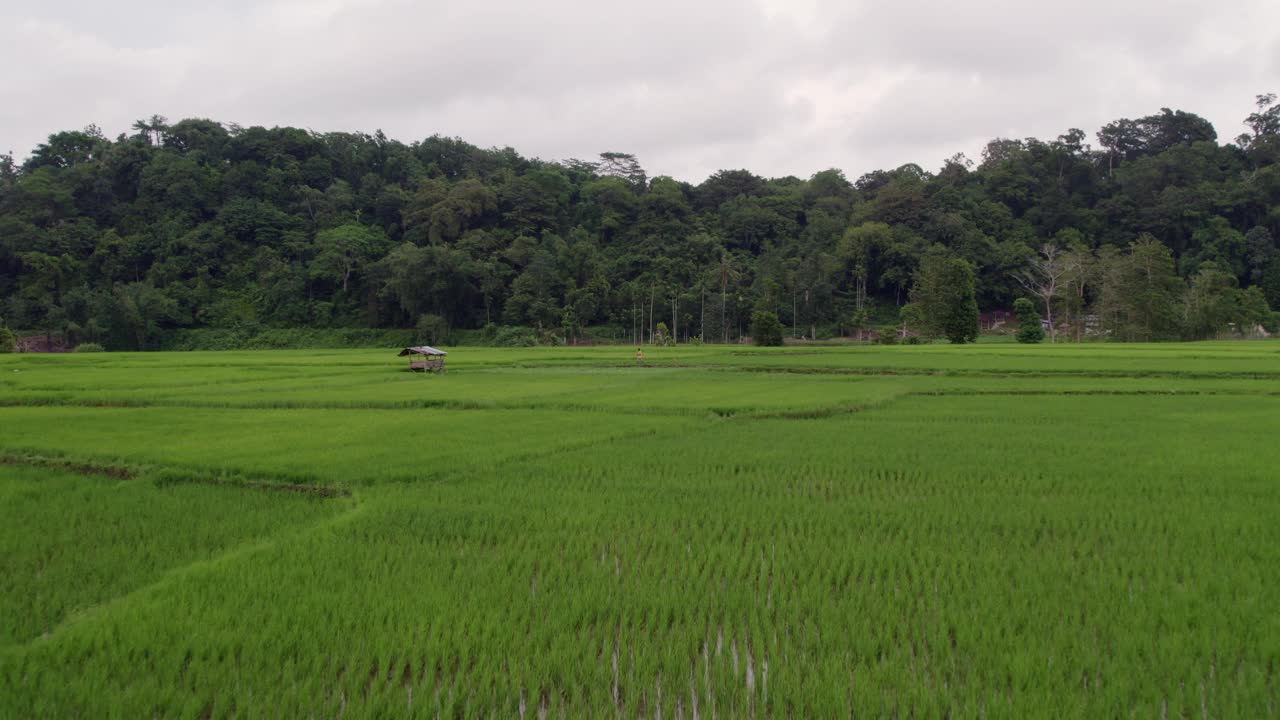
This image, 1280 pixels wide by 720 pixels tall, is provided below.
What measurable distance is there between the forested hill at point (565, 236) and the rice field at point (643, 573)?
176 feet

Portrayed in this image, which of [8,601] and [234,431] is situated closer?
[8,601]

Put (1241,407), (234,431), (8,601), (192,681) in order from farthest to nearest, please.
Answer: (1241,407) < (234,431) < (8,601) < (192,681)

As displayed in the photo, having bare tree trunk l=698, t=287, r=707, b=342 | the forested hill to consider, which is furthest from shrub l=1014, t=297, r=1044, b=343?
bare tree trunk l=698, t=287, r=707, b=342

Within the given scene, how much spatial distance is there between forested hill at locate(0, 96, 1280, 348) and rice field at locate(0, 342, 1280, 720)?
53499 millimetres

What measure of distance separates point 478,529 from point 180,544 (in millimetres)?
1981

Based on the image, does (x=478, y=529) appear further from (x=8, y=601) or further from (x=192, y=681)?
(x=8, y=601)

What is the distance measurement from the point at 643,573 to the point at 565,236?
8331 centimetres

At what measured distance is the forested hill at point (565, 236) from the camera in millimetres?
64312

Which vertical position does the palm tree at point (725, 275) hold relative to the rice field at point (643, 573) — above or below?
above

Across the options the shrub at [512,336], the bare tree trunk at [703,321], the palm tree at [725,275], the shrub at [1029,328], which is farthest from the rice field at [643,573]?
the palm tree at [725,275]

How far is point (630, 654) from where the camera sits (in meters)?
3.01

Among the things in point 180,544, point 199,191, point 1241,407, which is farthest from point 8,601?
point 199,191

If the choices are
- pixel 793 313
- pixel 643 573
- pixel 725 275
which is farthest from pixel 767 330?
pixel 643 573

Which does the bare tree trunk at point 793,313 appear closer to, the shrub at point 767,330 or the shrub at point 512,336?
the shrub at point 767,330
